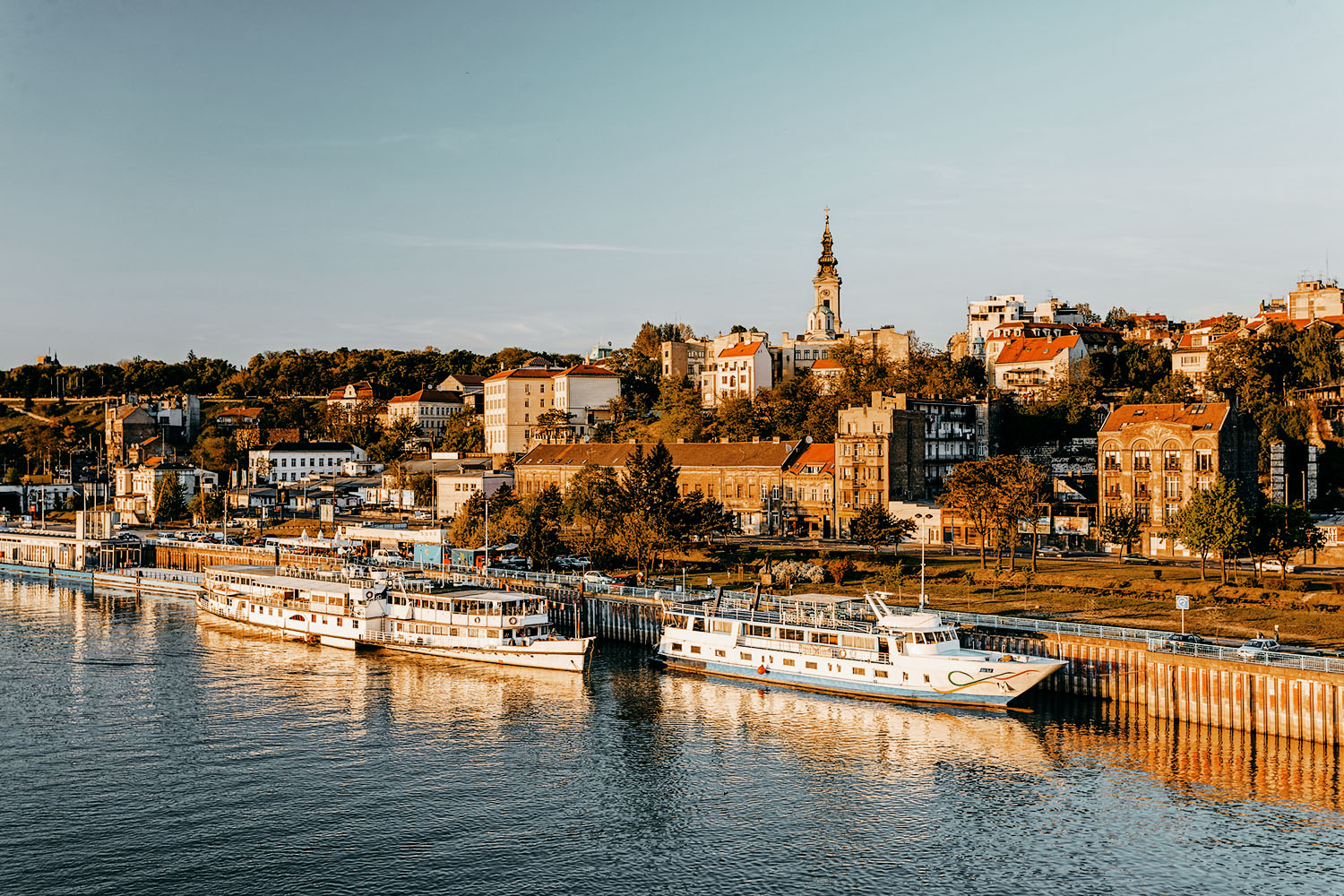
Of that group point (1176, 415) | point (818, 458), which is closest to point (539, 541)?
point (818, 458)

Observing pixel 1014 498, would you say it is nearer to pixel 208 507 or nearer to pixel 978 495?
pixel 978 495

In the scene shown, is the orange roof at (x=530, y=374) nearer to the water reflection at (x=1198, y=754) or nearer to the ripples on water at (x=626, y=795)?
the ripples on water at (x=626, y=795)

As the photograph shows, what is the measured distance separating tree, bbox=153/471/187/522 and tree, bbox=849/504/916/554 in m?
111

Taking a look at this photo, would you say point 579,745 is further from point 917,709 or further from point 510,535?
point 510,535

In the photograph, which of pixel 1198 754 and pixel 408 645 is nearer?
pixel 1198 754

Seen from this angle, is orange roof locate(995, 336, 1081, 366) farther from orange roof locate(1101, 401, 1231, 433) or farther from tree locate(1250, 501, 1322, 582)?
tree locate(1250, 501, 1322, 582)

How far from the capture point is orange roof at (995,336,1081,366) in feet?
492

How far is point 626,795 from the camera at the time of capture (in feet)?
153

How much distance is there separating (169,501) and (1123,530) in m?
133

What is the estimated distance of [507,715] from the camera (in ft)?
193

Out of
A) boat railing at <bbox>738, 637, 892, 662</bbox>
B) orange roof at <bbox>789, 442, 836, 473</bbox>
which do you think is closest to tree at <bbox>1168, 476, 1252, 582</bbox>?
boat railing at <bbox>738, 637, 892, 662</bbox>

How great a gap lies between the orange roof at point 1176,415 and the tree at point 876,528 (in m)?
21.1

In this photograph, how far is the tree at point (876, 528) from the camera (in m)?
95.8

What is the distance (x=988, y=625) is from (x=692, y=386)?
394ft
